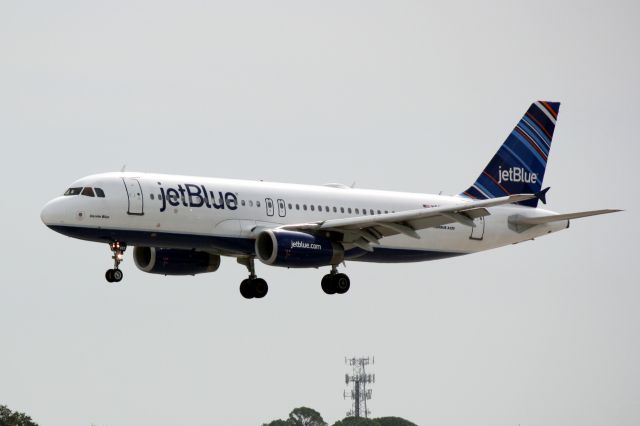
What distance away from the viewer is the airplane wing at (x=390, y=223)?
7375cm

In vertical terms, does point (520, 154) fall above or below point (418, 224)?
above

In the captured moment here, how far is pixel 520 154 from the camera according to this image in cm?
8781

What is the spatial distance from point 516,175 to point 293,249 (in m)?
17.4

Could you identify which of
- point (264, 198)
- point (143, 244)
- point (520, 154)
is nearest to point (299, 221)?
point (264, 198)

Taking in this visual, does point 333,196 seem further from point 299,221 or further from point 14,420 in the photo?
point 14,420

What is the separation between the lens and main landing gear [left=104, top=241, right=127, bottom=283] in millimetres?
73250

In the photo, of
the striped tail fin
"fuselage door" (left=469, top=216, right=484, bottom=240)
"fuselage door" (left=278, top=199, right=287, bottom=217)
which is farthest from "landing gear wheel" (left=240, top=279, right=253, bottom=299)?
the striped tail fin

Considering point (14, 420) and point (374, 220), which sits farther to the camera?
point (14, 420)

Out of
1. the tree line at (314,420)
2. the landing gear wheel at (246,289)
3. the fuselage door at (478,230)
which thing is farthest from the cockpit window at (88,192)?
the tree line at (314,420)

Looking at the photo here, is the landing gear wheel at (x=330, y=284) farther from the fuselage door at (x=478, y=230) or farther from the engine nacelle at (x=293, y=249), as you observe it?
the fuselage door at (x=478, y=230)

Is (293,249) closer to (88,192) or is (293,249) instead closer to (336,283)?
(336,283)

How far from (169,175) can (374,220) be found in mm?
9035

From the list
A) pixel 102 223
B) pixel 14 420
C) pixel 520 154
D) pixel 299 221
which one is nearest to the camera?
pixel 102 223

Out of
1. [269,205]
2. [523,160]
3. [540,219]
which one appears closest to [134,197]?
[269,205]
